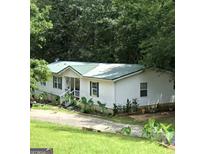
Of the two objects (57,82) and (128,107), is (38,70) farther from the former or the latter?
(57,82)

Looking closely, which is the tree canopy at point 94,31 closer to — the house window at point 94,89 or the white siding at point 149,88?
the white siding at point 149,88

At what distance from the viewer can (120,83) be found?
41.7 ft

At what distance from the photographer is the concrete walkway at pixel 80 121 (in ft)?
31.2

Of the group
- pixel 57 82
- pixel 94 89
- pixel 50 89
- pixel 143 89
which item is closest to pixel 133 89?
pixel 143 89

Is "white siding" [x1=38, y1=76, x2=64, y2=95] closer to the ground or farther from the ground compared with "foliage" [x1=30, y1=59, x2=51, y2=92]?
closer to the ground

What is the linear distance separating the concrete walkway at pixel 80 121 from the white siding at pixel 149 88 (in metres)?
1.58

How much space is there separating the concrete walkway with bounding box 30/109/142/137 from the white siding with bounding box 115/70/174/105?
5.17 ft

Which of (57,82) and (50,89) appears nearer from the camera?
(57,82)

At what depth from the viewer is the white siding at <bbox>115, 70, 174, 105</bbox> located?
500 inches

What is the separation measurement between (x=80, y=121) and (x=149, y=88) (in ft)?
11.6

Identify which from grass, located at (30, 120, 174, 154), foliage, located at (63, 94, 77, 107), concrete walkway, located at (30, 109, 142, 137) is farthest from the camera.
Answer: foliage, located at (63, 94, 77, 107)

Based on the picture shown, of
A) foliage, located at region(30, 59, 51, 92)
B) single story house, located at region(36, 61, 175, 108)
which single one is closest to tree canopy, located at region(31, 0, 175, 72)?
single story house, located at region(36, 61, 175, 108)

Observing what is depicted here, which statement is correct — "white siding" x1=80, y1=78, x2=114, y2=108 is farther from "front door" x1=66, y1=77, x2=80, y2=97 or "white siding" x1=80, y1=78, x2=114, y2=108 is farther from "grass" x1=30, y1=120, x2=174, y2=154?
"grass" x1=30, y1=120, x2=174, y2=154
